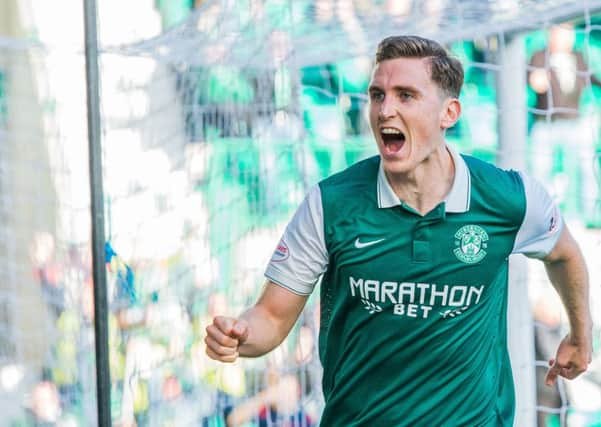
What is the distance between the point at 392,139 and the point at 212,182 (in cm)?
186

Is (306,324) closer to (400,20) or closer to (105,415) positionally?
(400,20)

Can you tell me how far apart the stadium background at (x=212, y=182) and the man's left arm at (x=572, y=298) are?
1327 mm

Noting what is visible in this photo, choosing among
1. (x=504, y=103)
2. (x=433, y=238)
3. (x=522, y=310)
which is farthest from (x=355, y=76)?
(x=433, y=238)

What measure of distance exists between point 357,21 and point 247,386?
55.9 inches

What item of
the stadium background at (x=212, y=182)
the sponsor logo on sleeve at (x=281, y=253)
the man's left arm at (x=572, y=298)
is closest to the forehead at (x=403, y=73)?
the sponsor logo on sleeve at (x=281, y=253)

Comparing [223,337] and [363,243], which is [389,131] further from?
[223,337]

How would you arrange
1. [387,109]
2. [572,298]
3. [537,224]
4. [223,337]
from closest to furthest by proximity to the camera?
[223,337] → [387,109] → [537,224] → [572,298]

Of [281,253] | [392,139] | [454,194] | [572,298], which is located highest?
→ [392,139]

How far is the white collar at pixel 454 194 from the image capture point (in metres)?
2.08

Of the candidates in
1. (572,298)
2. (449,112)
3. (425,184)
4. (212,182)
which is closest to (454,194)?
(425,184)

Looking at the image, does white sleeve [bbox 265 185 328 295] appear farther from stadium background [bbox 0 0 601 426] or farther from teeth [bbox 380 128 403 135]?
stadium background [bbox 0 0 601 426]

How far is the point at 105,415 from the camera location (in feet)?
6.51

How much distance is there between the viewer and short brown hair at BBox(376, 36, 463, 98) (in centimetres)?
209

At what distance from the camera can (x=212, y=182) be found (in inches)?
152
